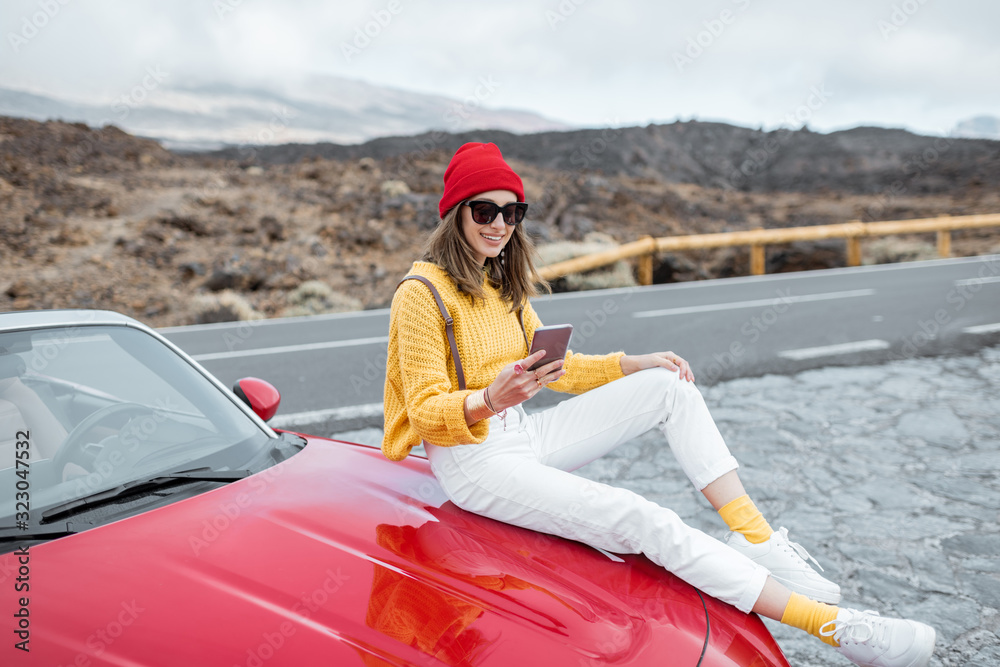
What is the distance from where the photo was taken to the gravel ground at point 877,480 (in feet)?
8.64

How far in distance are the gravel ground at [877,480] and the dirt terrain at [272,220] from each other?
7.21m

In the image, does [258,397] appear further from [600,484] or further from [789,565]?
[789,565]

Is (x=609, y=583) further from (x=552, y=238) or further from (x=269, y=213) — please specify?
(x=269, y=213)

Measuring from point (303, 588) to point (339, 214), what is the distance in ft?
63.1

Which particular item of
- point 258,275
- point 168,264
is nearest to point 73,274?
point 168,264

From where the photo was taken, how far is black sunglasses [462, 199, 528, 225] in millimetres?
2363

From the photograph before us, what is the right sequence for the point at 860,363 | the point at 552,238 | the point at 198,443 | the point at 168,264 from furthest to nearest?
1. the point at 552,238
2. the point at 168,264
3. the point at 860,363
4. the point at 198,443

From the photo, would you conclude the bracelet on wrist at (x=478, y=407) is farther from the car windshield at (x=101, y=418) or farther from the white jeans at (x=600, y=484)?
the car windshield at (x=101, y=418)

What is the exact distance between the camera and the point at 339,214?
19.9 metres

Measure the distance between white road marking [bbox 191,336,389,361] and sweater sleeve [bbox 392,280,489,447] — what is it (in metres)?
5.06

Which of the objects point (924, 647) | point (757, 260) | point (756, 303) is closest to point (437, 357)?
point (924, 647)

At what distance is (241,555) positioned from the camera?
165 centimetres

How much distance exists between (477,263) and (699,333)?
552 centimetres

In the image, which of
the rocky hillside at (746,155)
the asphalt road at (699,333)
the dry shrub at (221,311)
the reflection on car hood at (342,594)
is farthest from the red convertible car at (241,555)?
the rocky hillside at (746,155)
